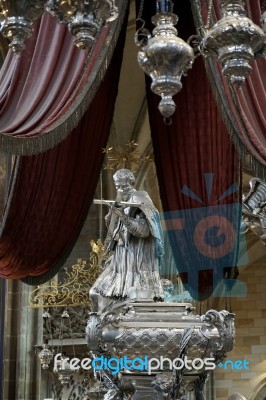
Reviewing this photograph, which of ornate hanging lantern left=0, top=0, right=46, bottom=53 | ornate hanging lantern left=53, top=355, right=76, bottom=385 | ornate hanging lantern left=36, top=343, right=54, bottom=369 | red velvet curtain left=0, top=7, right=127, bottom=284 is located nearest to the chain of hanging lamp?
ornate hanging lantern left=0, top=0, right=46, bottom=53

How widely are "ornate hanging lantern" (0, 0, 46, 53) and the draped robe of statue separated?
3.49 metres

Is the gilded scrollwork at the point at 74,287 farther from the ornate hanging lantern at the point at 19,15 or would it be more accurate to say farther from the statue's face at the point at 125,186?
the ornate hanging lantern at the point at 19,15

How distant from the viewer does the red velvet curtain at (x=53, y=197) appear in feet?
25.6

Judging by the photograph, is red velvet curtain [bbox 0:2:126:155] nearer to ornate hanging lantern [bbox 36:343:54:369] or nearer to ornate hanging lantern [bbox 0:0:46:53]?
ornate hanging lantern [bbox 0:0:46:53]

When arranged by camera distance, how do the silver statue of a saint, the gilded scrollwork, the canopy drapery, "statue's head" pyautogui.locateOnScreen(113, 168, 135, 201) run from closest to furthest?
the canopy drapery, the silver statue of a saint, "statue's head" pyautogui.locateOnScreen(113, 168, 135, 201), the gilded scrollwork

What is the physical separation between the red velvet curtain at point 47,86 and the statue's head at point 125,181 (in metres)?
0.90

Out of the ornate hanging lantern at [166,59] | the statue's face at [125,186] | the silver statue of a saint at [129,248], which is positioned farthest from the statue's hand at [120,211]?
the ornate hanging lantern at [166,59]

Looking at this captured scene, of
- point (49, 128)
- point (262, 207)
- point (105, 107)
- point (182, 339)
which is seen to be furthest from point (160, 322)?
point (105, 107)

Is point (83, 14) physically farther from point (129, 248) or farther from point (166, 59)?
point (129, 248)

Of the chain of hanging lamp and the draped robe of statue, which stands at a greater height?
the chain of hanging lamp

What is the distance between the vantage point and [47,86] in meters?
7.05

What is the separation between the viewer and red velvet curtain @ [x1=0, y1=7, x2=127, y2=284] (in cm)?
780

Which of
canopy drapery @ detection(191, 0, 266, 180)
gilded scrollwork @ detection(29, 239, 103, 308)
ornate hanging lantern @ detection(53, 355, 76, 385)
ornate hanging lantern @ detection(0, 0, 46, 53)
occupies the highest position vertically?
canopy drapery @ detection(191, 0, 266, 180)

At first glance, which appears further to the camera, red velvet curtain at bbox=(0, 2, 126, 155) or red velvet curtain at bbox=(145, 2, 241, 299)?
red velvet curtain at bbox=(145, 2, 241, 299)
